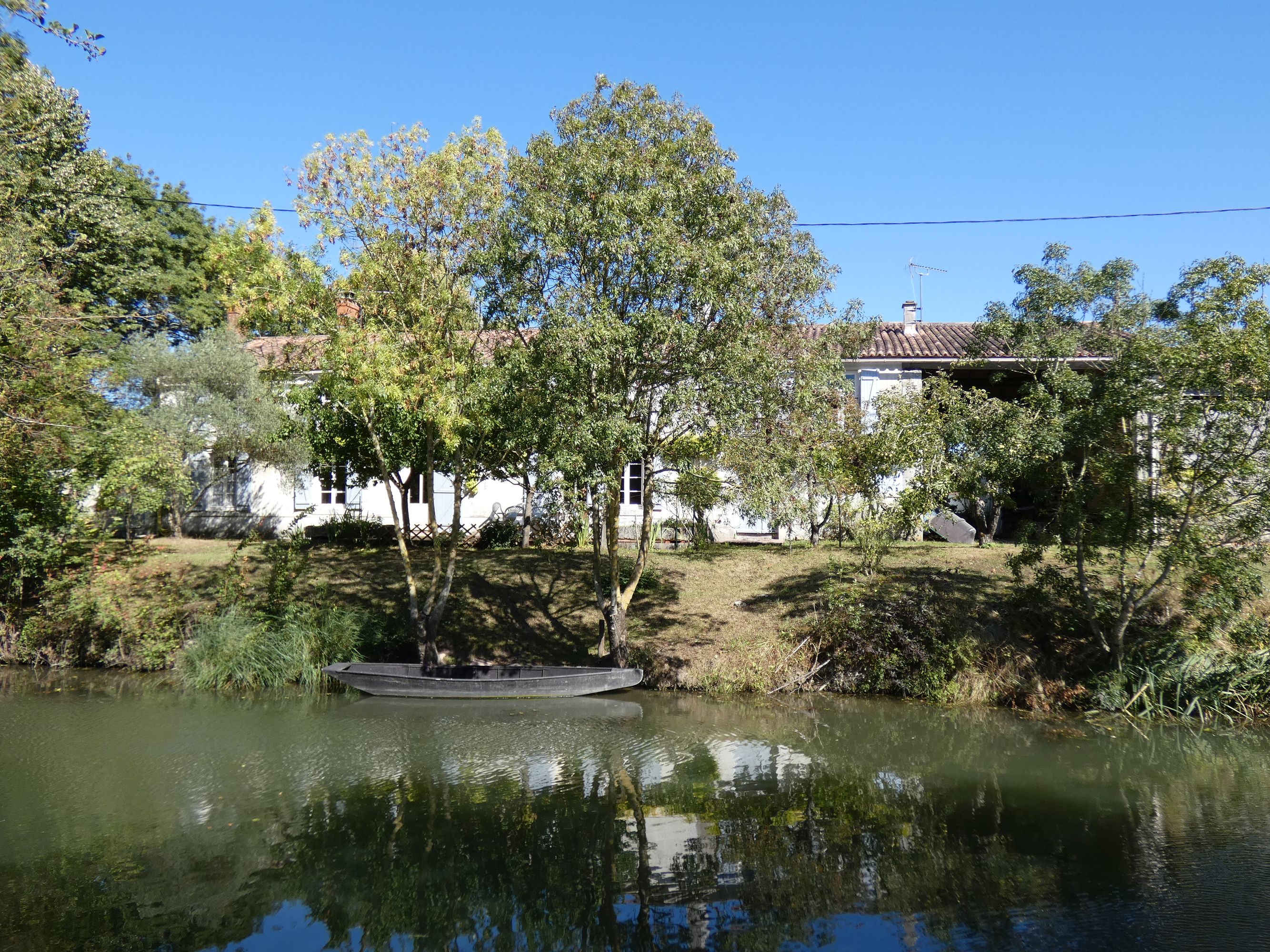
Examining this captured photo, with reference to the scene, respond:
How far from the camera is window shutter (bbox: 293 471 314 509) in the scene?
997 inches

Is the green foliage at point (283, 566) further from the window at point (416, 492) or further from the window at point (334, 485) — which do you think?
the window at point (416, 492)

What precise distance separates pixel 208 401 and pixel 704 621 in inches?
593

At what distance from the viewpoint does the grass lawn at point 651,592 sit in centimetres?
1583

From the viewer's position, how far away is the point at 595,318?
41.4 ft

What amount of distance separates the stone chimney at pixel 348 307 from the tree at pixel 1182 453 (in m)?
11.3

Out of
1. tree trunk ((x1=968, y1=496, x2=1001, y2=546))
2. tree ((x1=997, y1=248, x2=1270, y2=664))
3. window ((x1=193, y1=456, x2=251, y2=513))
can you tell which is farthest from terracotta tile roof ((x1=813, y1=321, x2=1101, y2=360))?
window ((x1=193, y1=456, x2=251, y2=513))

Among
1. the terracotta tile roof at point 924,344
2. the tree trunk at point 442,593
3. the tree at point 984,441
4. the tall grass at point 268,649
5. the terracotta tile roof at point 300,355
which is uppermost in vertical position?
the terracotta tile roof at point 924,344

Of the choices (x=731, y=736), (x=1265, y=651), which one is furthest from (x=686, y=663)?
(x=1265, y=651)

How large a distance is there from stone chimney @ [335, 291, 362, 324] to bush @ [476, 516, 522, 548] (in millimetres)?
8620

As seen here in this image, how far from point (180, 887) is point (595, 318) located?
27.1ft

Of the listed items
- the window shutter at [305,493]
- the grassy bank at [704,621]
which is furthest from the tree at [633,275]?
the window shutter at [305,493]

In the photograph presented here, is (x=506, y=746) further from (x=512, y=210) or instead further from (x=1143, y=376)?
(x=1143, y=376)

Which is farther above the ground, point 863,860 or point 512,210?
point 512,210

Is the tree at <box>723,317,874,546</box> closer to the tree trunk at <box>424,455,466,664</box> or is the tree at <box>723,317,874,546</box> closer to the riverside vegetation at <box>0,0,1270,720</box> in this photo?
the riverside vegetation at <box>0,0,1270,720</box>
